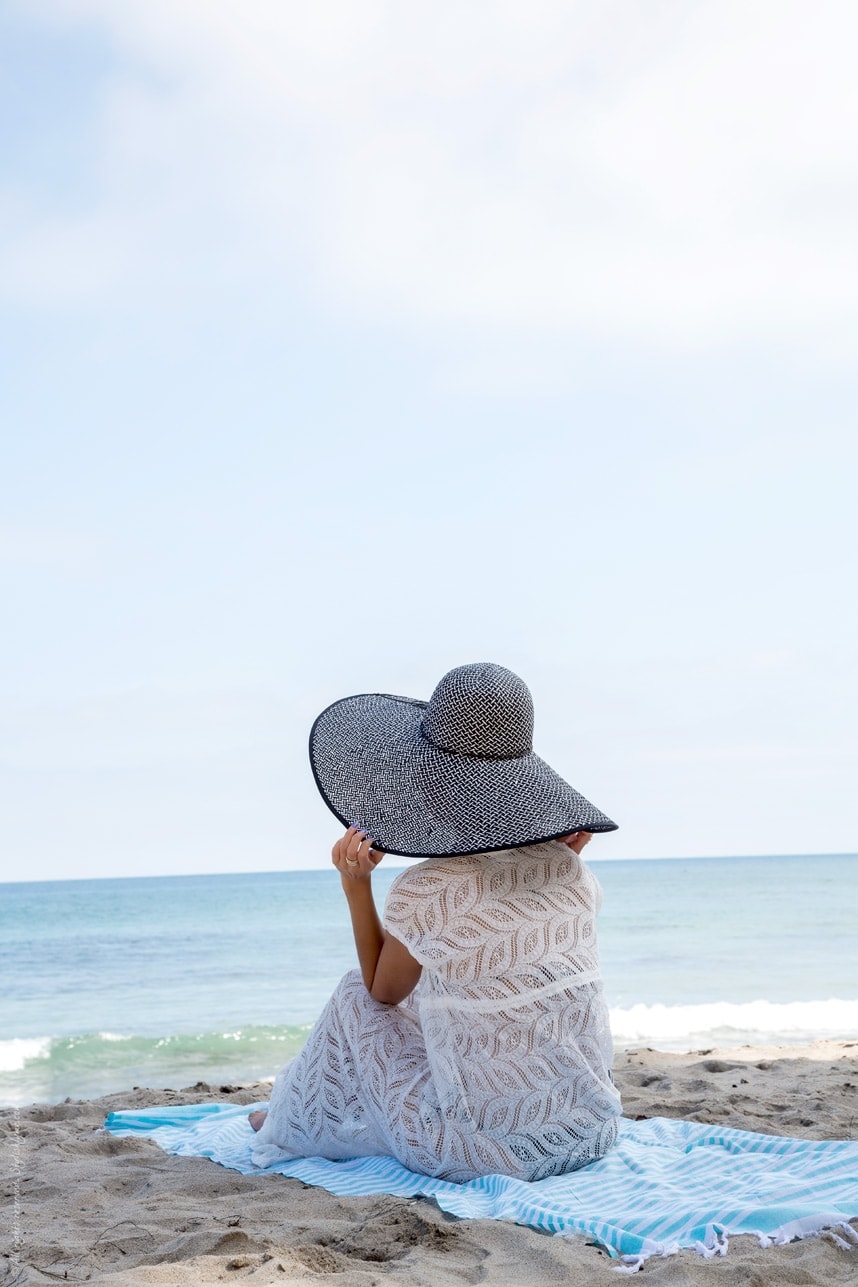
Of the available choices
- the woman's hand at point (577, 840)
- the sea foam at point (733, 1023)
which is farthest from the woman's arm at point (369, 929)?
the sea foam at point (733, 1023)

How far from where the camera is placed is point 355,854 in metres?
2.73

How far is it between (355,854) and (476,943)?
0.39 meters

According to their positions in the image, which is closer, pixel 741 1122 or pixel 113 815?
pixel 741 1122

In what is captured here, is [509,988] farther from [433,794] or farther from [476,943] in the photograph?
[433,794]

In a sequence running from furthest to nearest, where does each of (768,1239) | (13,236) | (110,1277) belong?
(13,236) → (768,1239) → (110,1277)

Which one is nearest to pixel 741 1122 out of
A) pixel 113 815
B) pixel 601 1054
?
pixel 601 1054

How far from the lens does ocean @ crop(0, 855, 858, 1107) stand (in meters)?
7.74

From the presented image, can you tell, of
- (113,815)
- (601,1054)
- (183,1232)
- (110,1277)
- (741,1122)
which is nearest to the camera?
(110,1277)

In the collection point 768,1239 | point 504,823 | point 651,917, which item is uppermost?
point 504,823

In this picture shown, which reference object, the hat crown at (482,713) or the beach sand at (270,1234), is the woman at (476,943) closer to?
the hat crown at (482,713)

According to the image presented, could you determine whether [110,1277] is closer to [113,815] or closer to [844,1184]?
[844,1184]

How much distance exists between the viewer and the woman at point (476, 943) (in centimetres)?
271

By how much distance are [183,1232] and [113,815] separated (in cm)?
3625

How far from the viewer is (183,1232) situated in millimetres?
2568
